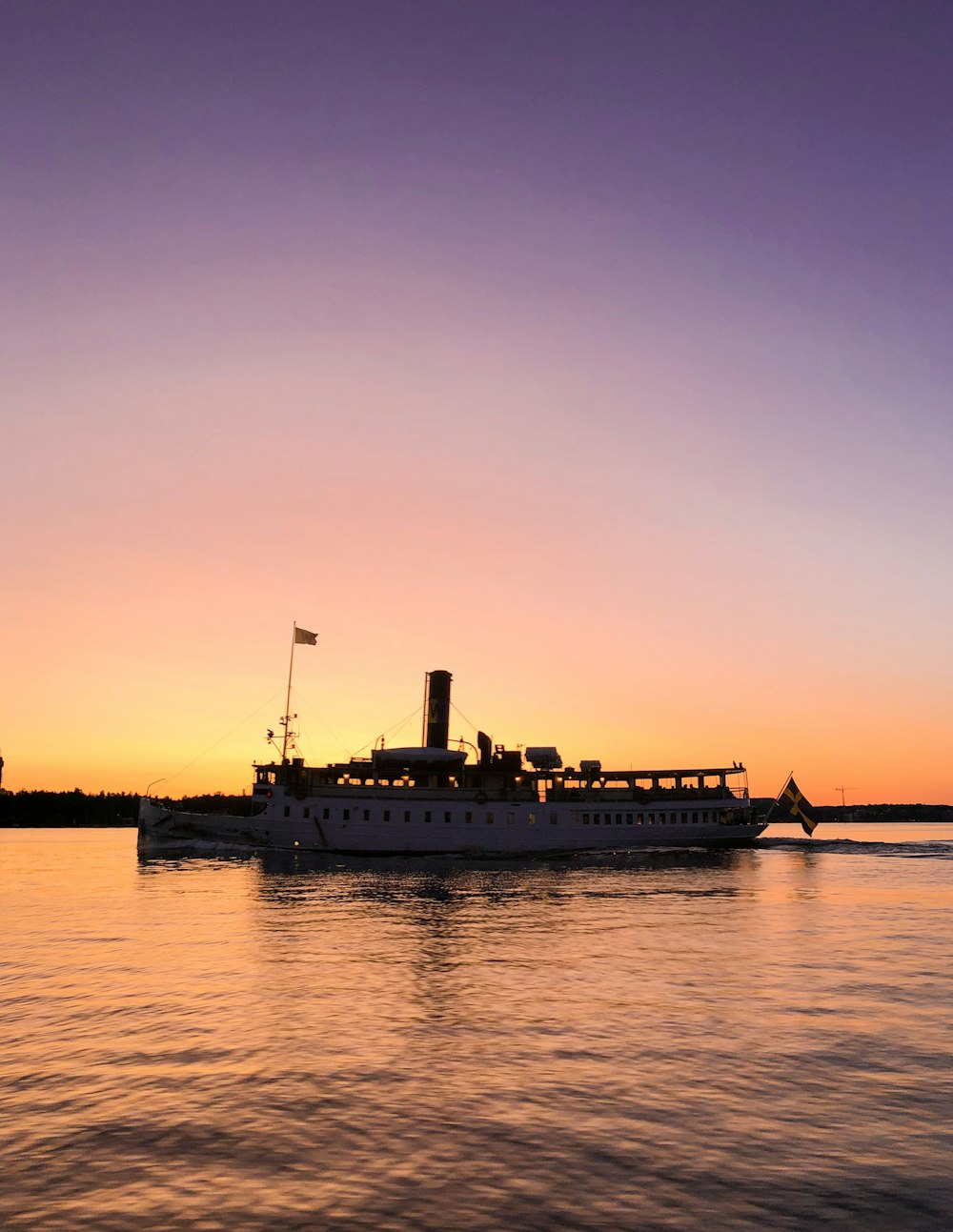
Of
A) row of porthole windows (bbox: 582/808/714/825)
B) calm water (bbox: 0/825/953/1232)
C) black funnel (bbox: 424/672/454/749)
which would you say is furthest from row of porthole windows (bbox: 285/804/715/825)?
calm water (bbox: 0/825/953/1232)

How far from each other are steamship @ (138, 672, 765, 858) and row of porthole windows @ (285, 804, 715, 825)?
0.10 m

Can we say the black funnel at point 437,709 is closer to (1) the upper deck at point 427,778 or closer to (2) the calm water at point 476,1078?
(1) the upper deck at point 427,778

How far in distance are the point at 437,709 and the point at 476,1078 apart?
231ft

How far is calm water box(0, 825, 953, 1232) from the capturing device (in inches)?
381

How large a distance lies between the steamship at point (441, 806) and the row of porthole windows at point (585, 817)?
0.10 meters

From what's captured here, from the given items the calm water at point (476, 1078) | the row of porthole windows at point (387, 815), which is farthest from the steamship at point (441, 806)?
the calm water at point (476, 1078)

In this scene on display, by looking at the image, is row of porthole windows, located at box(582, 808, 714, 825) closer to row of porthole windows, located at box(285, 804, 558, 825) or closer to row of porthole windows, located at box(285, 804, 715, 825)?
row of porthole windows, located at box(285, 804, 715, 825)

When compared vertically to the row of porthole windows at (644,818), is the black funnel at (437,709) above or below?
above

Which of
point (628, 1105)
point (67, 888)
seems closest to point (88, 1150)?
point (628, 1105)

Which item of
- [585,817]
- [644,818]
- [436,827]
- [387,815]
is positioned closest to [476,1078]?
[436,827]

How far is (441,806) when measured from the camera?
80.1 metres

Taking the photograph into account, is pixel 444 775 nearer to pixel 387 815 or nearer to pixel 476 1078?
pixel 387 815

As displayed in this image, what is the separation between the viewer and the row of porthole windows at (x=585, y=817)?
80250 mm

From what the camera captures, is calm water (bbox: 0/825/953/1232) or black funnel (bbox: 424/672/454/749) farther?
black funnel (bbox: 424/672/454/749)
